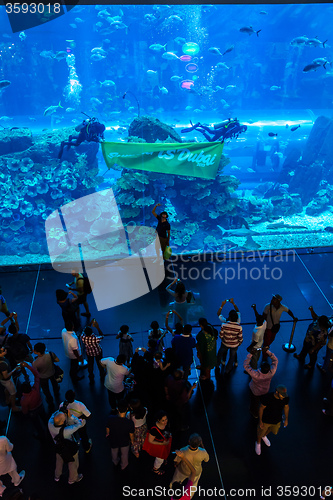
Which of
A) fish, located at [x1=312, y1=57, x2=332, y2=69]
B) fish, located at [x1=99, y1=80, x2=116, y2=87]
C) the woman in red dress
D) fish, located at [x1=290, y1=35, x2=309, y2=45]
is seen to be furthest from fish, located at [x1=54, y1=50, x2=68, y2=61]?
the woman in red dress

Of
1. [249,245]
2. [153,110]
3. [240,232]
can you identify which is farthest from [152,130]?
[249,245]

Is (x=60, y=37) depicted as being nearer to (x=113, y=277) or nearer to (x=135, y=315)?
(x=113, y=277)

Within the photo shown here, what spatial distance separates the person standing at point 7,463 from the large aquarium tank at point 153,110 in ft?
15.5

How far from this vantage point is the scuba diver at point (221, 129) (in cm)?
881

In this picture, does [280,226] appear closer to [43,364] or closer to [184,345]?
[184,345]

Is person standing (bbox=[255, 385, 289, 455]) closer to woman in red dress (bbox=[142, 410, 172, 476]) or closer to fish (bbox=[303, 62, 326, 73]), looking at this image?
woman in red dress (bbox=[142, 410, 172, 476])

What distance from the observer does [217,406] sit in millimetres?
4609

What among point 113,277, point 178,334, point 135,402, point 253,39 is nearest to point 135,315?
point 113,277

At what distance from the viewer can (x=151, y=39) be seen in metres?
8.14

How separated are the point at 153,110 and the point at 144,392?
6.78m

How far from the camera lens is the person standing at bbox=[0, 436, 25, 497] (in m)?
3.29

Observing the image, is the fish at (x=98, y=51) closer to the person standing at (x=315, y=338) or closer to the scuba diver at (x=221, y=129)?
the scuba diver at (x=221, y=129)

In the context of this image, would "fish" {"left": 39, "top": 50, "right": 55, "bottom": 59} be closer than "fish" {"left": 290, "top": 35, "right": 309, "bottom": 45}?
Yes
